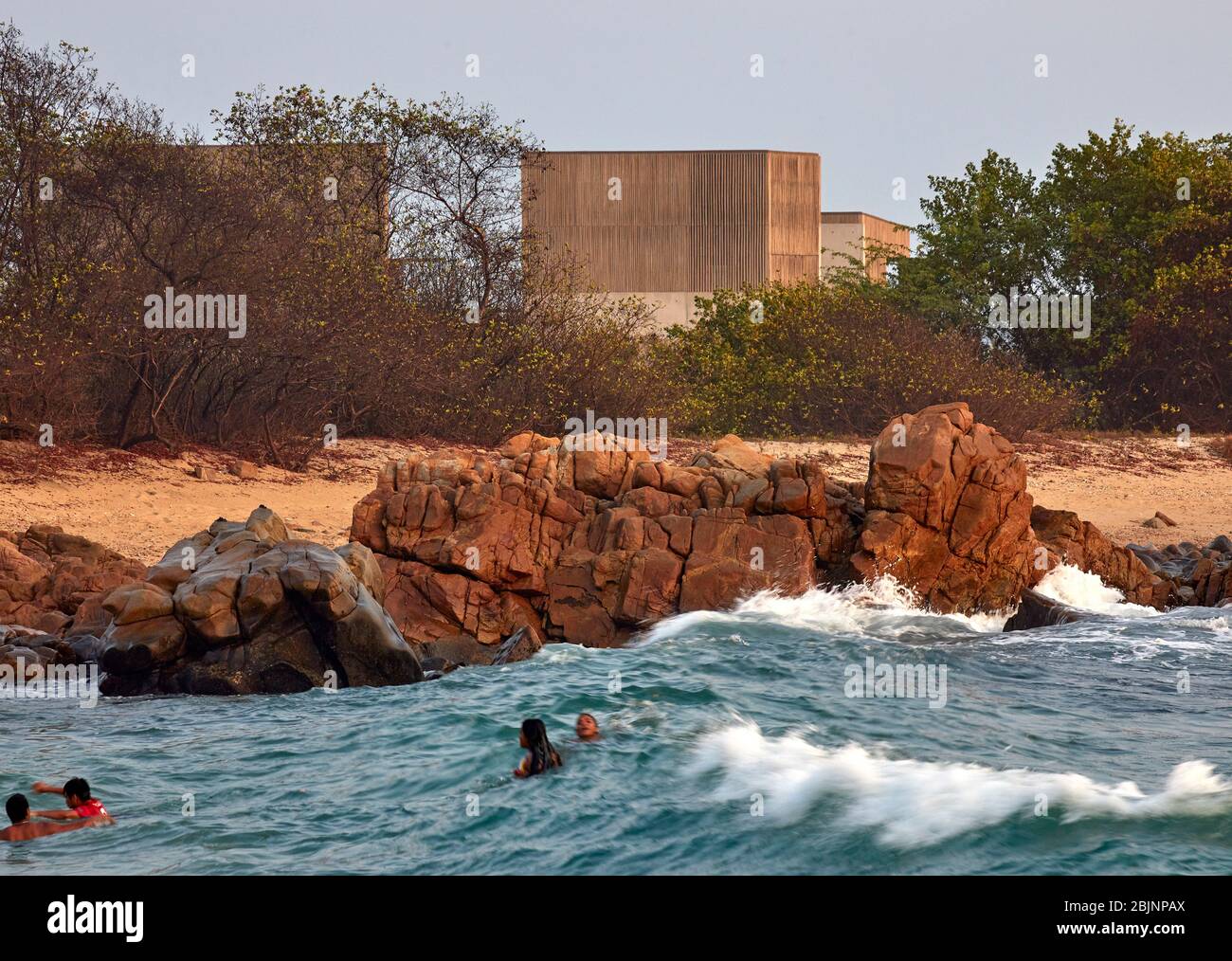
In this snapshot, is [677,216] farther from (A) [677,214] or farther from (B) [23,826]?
(B) [23,826]

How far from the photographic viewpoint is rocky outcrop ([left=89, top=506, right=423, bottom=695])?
14250mm

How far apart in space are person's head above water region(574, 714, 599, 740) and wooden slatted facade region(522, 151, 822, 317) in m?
34.8

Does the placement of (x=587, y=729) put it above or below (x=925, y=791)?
above

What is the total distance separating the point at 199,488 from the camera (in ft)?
73.8

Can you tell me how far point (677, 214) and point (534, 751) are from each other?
121ft

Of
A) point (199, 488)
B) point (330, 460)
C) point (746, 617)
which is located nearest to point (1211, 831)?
point (746, 617)

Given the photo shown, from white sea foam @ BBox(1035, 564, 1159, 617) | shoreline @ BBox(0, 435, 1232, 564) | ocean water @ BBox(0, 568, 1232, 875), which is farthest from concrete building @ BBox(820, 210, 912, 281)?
ocean water @ BBox(0, 568, 1232, 875)

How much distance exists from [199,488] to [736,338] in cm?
1944

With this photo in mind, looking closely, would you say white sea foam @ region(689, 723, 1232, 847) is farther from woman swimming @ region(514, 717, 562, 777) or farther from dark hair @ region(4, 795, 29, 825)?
dark hair @ region(4, 795, 29, 825)

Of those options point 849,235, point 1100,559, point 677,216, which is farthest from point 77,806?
point 849,235

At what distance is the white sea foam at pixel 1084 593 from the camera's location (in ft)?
64.7

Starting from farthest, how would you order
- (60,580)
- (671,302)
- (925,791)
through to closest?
(671,302) → (60,580) → (925,791)

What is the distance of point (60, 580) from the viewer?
17.4m

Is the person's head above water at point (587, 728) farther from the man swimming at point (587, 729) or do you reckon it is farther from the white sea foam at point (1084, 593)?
the white sea foam at point (1084, 593)
